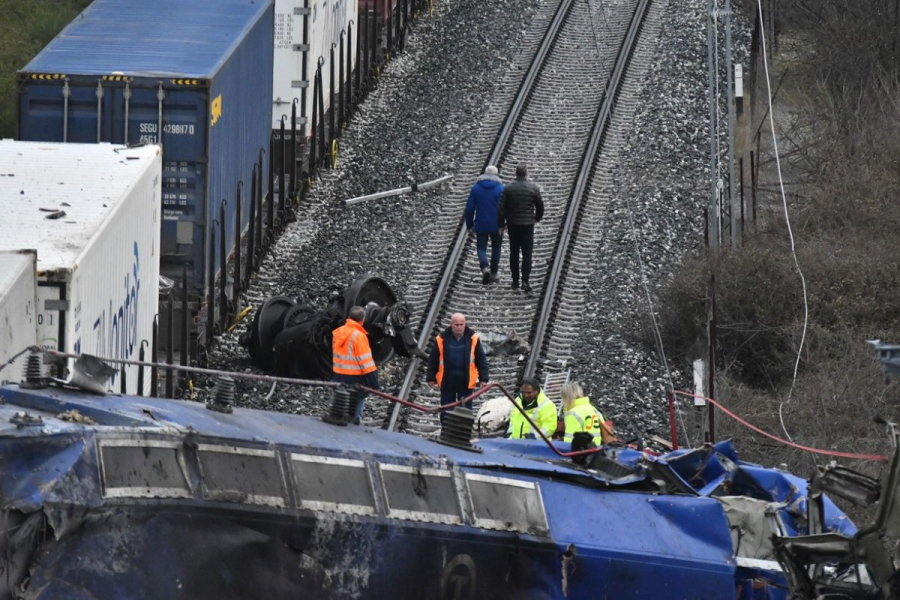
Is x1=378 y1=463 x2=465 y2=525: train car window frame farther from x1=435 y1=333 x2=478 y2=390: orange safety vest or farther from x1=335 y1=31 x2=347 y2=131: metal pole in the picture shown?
x1=335 y1=31 x2=347 y2=131: metal pole

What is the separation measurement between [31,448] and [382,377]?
10979 mm

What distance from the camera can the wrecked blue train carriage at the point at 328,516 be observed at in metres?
5.99

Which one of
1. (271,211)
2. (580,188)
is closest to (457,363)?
(271,211)

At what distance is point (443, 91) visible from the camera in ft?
86.8

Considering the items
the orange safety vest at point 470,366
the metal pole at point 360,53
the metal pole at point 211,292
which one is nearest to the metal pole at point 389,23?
the metal pole at point 360,53

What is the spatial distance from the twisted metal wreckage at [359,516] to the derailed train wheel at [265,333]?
8.45 metres

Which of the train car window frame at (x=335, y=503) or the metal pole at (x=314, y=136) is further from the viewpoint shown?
the metal pole at (x=314, y=136)

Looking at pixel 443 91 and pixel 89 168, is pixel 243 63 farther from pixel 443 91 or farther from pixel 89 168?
pixel 443 91

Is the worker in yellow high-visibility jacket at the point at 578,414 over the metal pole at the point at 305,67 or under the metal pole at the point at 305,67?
under

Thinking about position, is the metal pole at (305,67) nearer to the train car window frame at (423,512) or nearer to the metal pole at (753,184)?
the metal pole at (753,184)

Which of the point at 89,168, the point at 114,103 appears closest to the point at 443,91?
the point at 114,103

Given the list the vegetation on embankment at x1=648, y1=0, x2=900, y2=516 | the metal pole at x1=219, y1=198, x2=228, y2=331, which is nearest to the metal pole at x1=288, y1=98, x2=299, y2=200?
the metal pole at x1=219, y1=198, x2=228, y2=331

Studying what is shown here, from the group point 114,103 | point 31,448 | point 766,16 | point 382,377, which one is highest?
point 766,16

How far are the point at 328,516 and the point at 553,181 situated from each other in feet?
53.3
